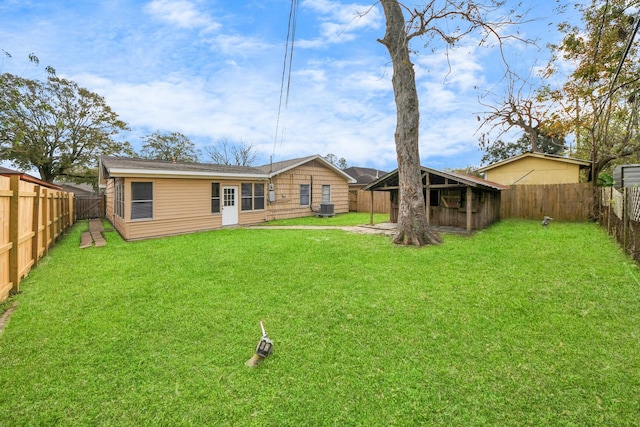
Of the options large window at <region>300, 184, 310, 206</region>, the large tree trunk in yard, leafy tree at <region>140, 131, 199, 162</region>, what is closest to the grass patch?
large window at <region>300, 184, 310, 206</region>

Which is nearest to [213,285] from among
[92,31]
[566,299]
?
[566,299]

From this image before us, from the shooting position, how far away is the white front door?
12047 mm

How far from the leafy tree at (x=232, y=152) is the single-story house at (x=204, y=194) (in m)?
15.8

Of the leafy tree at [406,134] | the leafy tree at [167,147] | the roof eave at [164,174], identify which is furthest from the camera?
the leafy tree at [167,147]

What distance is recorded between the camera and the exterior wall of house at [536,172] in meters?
13.1

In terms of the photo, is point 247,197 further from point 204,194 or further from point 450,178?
point 450,178

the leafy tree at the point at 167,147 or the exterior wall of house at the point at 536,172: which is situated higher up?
the leafy tree at the point at 167,147

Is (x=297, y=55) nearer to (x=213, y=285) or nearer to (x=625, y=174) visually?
(x=213, y=285)

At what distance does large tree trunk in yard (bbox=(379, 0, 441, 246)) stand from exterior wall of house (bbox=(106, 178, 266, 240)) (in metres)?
7.54

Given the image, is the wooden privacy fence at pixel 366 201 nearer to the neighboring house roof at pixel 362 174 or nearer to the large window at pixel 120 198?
the neighboring house roof at pixel 362 174

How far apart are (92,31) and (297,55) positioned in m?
6.64

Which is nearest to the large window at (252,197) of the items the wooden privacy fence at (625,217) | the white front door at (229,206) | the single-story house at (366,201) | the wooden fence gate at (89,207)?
the white front door at (229,206)

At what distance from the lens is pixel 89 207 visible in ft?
58.6

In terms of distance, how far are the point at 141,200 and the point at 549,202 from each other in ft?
51.2
